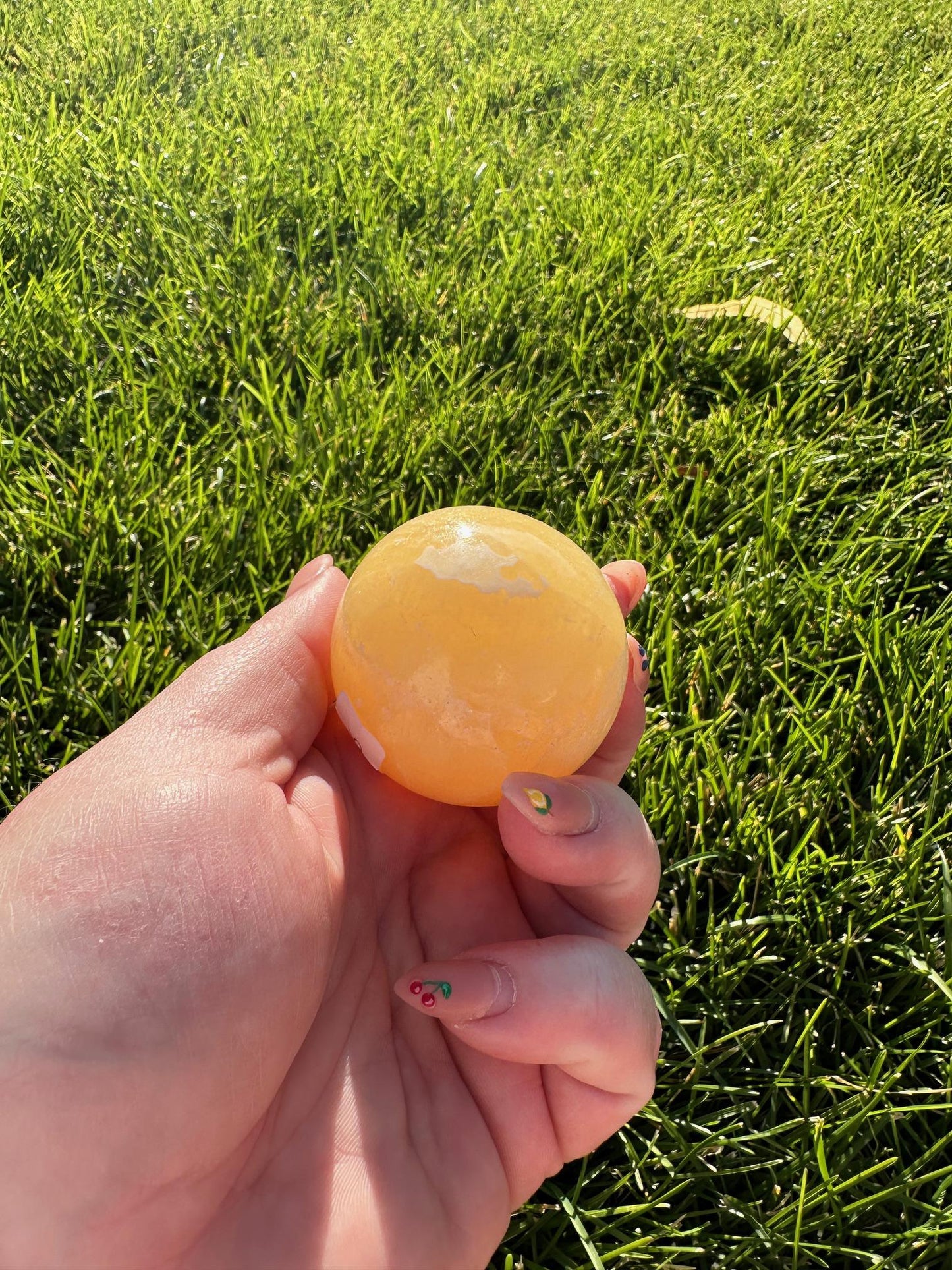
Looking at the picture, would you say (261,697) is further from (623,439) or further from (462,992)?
(623,439)

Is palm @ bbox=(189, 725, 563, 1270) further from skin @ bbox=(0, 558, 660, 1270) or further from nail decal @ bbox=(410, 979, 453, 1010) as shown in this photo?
nail decal @ bbox=(410, 979, 453, 1010)

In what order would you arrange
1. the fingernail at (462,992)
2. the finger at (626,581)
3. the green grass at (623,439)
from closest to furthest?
the fingernail at (462,992) < the green grass at (623,439) < the finger at (626,581)

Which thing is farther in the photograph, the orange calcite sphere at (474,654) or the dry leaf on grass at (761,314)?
the dry leaf on grass at (761,314)

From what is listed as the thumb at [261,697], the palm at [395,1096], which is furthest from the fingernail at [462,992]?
the thumb at [261,697]

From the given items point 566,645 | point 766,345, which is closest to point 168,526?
point 566,645

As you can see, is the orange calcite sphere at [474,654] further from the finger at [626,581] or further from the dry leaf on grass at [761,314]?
the dry leaf on grass at [761,314]

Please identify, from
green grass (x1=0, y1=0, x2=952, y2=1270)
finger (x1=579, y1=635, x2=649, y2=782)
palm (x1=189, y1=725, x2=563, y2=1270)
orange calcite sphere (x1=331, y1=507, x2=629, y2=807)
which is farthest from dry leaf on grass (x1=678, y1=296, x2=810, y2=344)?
palm (x1=189, y1=725, x2=563, y2=1270)
